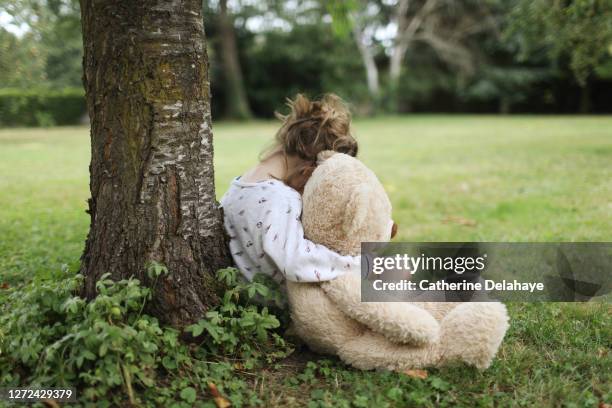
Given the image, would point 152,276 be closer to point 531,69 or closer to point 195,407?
point 195,407

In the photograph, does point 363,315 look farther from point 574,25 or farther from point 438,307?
point 574,25

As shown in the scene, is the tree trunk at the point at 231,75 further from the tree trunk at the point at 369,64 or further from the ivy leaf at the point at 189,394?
the ivy leaf at the point at 189,394

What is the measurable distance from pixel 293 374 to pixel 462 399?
725 mm

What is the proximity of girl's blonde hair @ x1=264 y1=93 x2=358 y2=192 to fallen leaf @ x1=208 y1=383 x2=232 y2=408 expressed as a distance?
1.13 metres

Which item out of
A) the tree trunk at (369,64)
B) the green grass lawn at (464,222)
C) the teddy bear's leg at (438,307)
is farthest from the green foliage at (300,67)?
the teddy bear's leg at (438,307)

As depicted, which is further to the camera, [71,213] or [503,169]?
[503,169]

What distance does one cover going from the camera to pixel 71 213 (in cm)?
587

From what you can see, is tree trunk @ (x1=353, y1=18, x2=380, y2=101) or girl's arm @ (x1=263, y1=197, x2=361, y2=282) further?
tree trunk @ (x1=353, y1=18, x2=380, y2=101)

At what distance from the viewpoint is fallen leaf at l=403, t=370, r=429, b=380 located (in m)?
2.45

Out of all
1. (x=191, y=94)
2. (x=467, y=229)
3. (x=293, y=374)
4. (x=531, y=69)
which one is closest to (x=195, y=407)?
(x=293, y=374)

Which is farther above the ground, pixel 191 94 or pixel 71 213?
pixel 191 94

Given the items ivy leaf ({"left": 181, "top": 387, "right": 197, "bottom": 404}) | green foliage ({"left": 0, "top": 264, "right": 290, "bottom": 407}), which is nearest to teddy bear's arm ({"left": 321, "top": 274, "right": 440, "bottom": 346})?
green foliage ({"left": 0, "top": 264, "right": 290, "bottom": 407})

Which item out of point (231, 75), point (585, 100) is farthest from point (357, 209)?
point (585, 100)

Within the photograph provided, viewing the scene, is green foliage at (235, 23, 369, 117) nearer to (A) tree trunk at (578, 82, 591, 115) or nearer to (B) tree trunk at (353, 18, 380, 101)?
(B) tree trunk at (353, 18, 380, 101)
